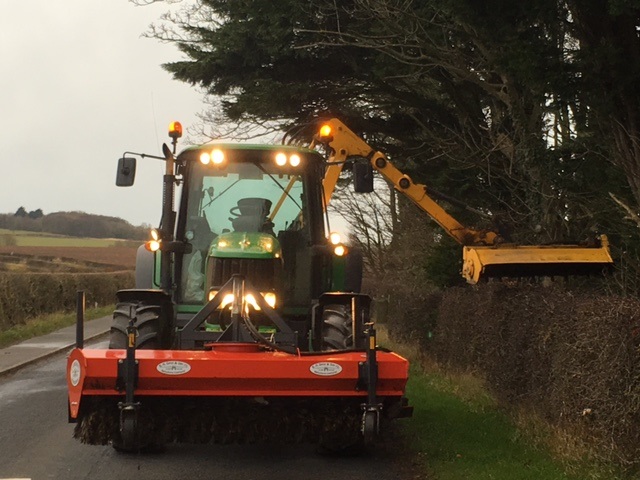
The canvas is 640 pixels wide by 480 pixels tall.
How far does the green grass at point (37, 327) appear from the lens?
94.4 ft

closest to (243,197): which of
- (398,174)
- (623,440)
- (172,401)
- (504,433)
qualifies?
(172,401)

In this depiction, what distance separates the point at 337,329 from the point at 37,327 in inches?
942

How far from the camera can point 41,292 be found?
37.2m

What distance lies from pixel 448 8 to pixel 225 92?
741 centimetres

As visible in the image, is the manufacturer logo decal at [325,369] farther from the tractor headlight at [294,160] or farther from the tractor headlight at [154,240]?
the tractor headlight at [294,160]

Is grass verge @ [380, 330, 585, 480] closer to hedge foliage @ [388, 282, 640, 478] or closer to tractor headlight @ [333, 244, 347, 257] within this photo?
hedge foliage @ [388, 282, 640, 478]

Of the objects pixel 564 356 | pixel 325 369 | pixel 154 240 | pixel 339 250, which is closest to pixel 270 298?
pixel 339 250

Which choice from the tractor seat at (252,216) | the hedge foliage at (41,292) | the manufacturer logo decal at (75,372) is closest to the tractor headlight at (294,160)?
the tractor seat at (252,216)

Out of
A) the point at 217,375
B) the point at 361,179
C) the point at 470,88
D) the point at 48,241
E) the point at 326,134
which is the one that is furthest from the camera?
the point at 48,241

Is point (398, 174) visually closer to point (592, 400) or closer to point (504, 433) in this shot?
point (504, 433)

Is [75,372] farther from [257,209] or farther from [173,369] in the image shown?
[257,209]

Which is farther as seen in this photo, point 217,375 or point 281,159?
point 281,159

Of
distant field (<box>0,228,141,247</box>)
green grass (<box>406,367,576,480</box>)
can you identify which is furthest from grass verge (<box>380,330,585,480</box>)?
distant field (<box>0,228,141,247</box>)

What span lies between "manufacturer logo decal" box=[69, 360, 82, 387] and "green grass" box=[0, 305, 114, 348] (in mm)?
18605
